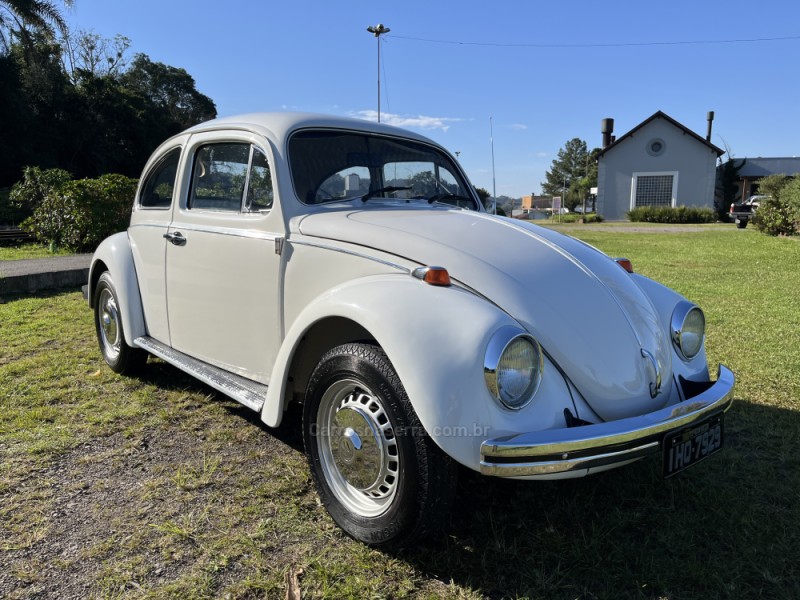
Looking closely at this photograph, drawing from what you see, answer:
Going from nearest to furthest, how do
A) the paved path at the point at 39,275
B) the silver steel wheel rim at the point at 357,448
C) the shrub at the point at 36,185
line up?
the silver steel wheel rim at the point at 357,448 < the paved path at the point at 39,275 < the shrub at the point at 36,185

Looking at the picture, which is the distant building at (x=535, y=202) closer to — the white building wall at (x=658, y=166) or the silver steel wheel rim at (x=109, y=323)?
the white building wall at (x=658, y=166)

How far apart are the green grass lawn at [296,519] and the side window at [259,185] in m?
1.36

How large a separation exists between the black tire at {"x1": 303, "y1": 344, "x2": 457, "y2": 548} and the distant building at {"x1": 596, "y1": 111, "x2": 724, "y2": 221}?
38128 millimetres

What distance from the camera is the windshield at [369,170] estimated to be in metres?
3.03

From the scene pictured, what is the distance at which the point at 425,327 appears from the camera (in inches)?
81.3

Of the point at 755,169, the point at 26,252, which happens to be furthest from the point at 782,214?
the point at 755,169

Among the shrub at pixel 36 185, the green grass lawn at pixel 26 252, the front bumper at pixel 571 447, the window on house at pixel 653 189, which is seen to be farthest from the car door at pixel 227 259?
the window on house at pixel 653 189

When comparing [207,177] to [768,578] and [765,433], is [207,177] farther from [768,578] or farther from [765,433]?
[765,433]

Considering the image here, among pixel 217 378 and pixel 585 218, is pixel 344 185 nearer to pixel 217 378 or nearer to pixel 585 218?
pixel 217 378

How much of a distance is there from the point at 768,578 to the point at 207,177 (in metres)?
3.41

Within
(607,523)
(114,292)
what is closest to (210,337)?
(114,292)

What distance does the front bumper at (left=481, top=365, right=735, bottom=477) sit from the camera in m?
1.87

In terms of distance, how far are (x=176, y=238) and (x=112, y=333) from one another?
4.60ft

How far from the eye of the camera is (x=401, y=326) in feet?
6.89
